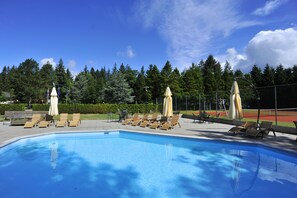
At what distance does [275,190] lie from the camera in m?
5.60

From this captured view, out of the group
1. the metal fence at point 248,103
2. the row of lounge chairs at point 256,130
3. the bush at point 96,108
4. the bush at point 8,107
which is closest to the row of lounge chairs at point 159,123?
the row of lounge chairs at point 256,130

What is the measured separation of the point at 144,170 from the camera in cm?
729

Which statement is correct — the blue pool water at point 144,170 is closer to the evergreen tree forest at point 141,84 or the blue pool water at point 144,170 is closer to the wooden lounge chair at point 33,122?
the wooden lounge chair at point 33,122

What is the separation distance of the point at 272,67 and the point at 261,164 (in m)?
48.3

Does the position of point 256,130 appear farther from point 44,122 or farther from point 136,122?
point 44,122

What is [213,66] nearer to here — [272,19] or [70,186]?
[272,19]

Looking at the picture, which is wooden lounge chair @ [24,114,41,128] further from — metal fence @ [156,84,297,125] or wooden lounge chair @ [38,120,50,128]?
metal fence @ [156,84,297,125]

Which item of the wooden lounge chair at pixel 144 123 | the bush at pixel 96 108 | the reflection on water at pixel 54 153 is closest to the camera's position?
the reflection on water at pixel 54 153

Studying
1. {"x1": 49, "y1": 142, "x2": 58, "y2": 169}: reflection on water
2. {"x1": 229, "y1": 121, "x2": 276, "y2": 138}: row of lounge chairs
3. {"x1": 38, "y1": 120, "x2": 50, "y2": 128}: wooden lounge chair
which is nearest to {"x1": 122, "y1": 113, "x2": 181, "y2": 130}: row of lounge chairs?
{"x1": 229, "y1": 121, "x2": 276, "y2": 138}: row of lounge chairs

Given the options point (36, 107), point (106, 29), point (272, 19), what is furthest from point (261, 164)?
point (36, 107)

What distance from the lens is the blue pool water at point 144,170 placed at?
5605 millimetres

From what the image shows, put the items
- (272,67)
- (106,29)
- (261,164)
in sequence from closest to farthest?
(261,164) → (106,29) → (272,67)

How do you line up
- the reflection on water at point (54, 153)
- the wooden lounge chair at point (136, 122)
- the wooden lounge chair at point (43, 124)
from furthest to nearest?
the wooden lounge chair at point (136, 122) < the wooden lounge chair at point (43, 124) < the reflection on water at point (54, 153)

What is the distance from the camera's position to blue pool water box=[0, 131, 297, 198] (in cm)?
561
